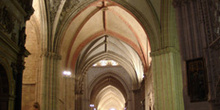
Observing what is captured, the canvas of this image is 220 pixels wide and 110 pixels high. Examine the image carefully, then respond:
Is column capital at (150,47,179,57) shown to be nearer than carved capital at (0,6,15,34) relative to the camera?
No

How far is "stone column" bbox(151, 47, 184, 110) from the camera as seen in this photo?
16.5 meters

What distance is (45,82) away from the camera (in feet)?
57.6

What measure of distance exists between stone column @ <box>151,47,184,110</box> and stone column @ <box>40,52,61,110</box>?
572 cm

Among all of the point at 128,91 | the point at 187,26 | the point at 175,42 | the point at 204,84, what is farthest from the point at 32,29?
the point at 128,91

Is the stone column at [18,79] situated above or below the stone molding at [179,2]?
below

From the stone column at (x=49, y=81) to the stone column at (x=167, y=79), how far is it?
225 inches

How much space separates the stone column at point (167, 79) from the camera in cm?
1645

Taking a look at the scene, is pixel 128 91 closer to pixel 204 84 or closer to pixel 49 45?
pixel 49 45

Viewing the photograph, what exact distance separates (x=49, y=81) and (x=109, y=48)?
1409cm

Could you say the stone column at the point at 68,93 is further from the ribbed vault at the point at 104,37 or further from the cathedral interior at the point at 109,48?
the ribbed vault at the point at 104,37

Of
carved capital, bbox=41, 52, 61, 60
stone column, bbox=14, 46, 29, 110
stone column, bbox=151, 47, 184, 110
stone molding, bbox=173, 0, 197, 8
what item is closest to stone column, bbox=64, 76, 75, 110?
carved capital, bbox=41, 52, 61, 60

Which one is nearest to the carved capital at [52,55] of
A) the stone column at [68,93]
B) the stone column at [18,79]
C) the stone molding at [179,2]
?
the stone column at [68,93]

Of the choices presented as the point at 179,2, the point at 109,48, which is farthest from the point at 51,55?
the point at 109,48

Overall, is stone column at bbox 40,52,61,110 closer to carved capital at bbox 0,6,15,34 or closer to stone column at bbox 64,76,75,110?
stone column at bbox 64,76,75,110
